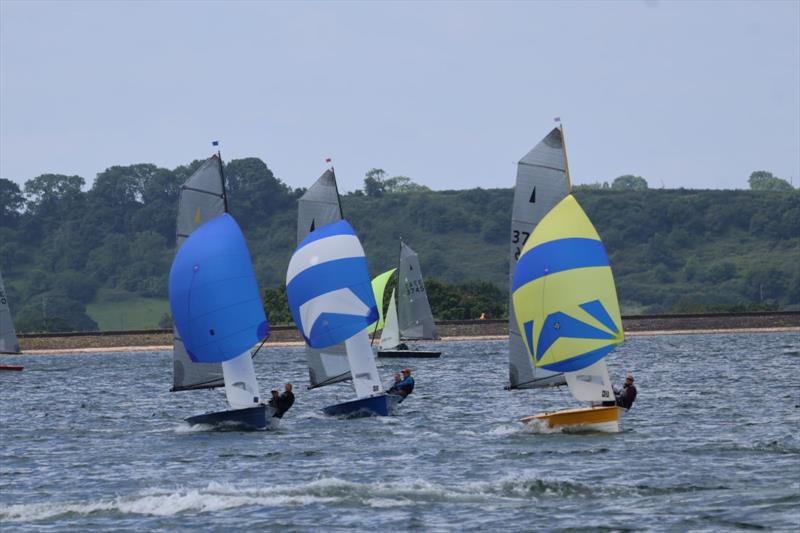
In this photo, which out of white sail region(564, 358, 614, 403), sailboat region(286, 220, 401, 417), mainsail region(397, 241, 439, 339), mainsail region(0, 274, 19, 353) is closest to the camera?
white sail region(564, 358, 614, 403)

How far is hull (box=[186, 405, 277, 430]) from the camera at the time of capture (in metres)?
41.4

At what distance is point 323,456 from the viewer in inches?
1451

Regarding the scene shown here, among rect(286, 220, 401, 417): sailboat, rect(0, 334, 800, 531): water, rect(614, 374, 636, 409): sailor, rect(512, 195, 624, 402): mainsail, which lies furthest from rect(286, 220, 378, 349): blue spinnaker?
rect(614, 374, 636, 409): sailor

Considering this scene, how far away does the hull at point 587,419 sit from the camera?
38562 mm

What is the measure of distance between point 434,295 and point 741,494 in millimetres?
113671

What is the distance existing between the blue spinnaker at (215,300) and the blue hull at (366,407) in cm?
563

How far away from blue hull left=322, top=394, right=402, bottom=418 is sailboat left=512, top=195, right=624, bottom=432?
7.47 meters

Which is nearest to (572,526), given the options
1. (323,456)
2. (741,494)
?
(741,494)

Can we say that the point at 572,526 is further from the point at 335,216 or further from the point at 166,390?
the point at 166,390

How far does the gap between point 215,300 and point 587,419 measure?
1019cm

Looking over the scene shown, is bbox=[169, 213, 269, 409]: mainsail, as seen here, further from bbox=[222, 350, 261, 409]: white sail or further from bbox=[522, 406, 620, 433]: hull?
bbox=[522, 406, 620, 433]: hull

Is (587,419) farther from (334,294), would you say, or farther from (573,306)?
(334,294)

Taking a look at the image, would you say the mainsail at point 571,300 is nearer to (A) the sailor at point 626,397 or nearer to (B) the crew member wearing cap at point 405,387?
(A) the sailor at point 626,397

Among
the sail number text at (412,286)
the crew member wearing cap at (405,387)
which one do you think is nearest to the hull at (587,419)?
the crew member wearing cap at (405,387)
